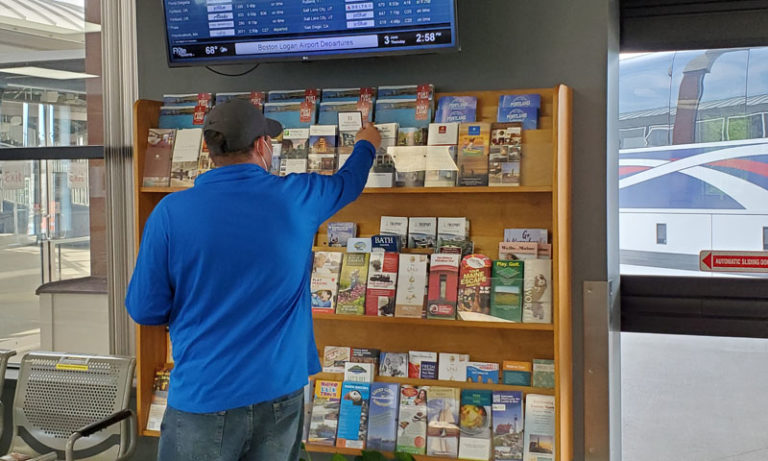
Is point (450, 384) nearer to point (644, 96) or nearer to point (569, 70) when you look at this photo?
point (569, 70)

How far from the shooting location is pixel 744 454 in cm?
364

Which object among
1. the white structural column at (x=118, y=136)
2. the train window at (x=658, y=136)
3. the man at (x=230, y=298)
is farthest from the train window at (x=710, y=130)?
the white structural column at (x=118, y=136)

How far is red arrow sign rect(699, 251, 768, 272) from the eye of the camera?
3448mm

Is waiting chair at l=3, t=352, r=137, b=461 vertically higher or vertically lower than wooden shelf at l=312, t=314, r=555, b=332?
lower

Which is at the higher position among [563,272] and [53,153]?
[53,153]

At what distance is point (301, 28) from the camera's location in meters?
3.27

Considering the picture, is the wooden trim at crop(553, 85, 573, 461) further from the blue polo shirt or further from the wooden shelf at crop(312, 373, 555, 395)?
the blue polo shirt

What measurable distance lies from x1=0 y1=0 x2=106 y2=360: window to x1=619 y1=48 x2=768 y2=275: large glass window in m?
2.80

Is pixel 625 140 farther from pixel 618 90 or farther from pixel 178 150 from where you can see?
pixel 178 150

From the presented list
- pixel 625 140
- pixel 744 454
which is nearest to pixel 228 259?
pixel 625 140

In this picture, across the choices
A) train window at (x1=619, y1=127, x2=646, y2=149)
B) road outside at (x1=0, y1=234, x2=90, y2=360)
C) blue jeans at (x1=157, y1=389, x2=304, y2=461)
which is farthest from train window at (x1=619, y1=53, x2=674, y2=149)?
road outside at (x1=0, y1=234, x2=90, y2=360)

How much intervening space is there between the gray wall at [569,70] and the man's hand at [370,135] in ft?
1.38

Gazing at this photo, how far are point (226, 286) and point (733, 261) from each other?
2.33 metres

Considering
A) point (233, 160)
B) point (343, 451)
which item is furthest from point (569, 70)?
point (343, 451)
